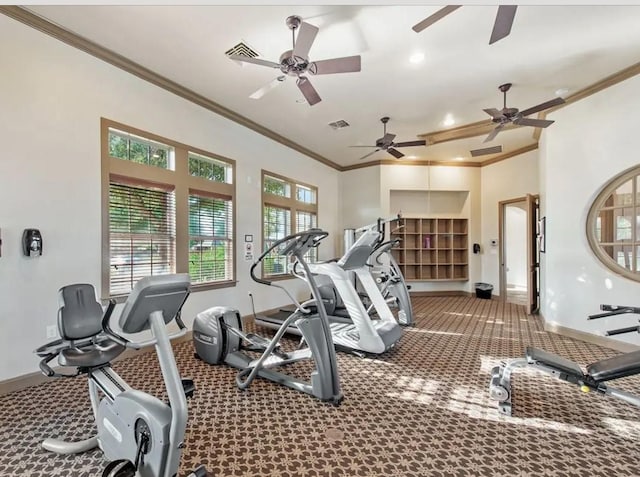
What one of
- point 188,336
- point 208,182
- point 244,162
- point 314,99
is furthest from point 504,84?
point 188,336

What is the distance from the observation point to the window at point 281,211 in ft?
20.7

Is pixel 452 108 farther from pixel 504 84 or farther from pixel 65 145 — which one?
pixel 65 145

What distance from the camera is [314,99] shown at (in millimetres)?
3869

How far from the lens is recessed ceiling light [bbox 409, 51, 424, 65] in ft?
12.2

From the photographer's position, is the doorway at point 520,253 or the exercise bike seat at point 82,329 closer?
the exercise bike seat at point 82,329

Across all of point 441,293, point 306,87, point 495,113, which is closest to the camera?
point 306,87

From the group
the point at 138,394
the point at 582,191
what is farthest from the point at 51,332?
the point at 582,191

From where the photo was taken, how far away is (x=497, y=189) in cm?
803

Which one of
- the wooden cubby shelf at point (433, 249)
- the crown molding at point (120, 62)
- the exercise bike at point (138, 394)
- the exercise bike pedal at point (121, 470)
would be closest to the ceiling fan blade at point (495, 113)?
the crown molding at point (120, 62)

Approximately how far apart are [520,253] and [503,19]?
986 centimetres

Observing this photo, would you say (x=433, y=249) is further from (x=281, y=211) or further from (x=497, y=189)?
(x=281, y=211)

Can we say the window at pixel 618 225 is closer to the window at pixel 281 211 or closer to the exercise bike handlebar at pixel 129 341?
the window at pixel 281 211

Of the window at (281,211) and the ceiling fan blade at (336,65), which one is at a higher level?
the ceiling fan blade at (336,65)

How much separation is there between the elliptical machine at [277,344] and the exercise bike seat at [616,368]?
6.36 feet
